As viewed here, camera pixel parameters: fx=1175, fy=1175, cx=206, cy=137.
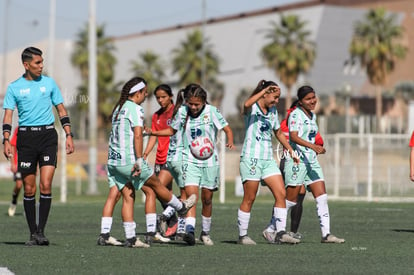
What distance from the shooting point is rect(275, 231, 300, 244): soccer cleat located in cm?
1399

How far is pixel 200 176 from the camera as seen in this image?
1407 centimetres

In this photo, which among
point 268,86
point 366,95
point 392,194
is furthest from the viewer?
point 366,95

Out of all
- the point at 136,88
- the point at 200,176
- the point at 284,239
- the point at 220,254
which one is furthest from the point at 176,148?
the point at 220,254

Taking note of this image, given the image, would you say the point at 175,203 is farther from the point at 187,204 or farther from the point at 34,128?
the point at 34,128

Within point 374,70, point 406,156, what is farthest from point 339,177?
point 374,70

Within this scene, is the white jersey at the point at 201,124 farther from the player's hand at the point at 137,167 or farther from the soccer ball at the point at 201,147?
the player's hand at the point at 137,167

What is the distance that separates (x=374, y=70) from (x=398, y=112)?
31.2 ft

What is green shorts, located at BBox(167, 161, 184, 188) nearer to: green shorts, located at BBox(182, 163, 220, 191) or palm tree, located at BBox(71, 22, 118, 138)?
green shorts, located at BBox(182, 163, 220, 191)

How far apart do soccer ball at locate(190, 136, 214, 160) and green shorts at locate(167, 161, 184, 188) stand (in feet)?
1.65

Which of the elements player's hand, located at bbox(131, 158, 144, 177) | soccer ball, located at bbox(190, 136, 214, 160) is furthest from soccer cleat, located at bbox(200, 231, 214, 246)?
player's hand, located at bbox(131, 158, 144, 177)

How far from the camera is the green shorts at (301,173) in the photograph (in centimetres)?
1483

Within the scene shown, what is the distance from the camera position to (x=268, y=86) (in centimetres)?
1388

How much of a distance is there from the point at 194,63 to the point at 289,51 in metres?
12.2

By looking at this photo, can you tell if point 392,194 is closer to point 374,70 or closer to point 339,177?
point 339,177
